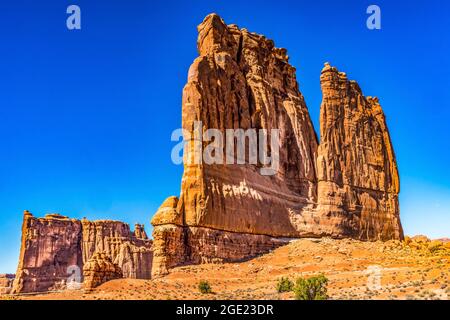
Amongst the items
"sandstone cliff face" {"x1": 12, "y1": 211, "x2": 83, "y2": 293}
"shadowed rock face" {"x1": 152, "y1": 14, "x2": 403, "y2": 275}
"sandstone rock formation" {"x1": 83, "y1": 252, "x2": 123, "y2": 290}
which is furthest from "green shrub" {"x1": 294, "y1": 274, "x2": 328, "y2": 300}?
"sandstone cliff face" {"x1": 12, "y1": 211, "x2": 83, "y2": 293}

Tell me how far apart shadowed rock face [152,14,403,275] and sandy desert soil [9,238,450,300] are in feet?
8.01

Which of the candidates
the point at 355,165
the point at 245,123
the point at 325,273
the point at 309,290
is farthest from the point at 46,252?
the point at 309,290

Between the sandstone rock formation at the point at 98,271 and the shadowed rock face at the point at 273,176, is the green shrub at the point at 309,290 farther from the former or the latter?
the shadowed rock face at the point at 273,176

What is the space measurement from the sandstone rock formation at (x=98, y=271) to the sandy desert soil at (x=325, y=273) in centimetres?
79

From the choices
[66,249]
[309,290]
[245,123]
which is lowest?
[309,290]

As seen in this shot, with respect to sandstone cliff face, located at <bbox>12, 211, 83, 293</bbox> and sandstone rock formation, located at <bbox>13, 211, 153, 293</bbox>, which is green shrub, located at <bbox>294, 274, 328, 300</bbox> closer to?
sandstone rock formation, located at <bbox>13, 211, 153, 293</bbox>

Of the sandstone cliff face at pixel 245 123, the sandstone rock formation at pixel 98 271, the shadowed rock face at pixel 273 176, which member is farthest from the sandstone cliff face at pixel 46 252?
the sandstone rock formation at pixel 98 271

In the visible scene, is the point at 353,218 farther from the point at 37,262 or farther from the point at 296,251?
the point at 37,262

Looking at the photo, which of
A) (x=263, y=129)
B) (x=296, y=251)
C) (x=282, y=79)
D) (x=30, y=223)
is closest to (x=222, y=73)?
(x=263, y=129)

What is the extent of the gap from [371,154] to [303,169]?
11912mm

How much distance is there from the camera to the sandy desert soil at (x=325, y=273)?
29.0 meters
